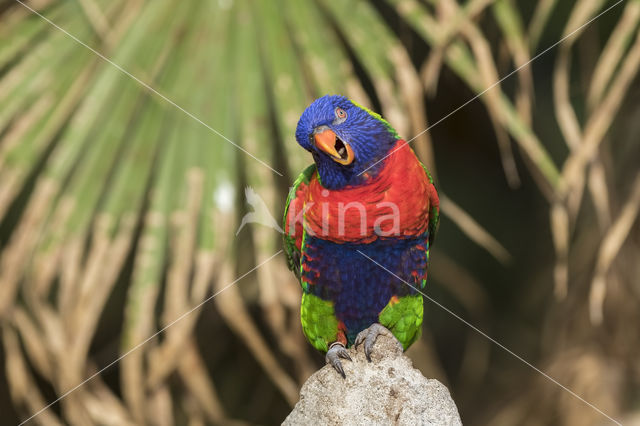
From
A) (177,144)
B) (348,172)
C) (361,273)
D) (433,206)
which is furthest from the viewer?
(177,144)

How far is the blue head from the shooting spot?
1.27 m

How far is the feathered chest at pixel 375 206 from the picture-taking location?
1.38 metres

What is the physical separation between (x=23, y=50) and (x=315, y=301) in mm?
1185

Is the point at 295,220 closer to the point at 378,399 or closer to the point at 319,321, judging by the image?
the point at 319,321

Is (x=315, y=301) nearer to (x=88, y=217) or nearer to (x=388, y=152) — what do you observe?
(x=388, y=152)

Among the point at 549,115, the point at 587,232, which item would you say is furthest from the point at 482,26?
the point at 587,232

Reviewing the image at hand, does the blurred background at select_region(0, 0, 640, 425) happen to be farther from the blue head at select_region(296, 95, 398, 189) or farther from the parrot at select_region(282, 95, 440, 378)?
the blue head at select_region(296, 95, 398, 189)

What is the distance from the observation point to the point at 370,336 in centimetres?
138

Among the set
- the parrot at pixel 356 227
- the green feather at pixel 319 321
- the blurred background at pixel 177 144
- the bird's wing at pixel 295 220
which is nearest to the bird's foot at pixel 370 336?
the parrot at pixel 356 227

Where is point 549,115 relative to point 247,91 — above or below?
above

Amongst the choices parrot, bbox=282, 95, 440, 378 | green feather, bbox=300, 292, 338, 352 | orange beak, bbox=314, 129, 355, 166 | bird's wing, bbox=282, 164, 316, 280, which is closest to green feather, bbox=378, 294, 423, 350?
parrot, bbox=282, 95, 440, 378

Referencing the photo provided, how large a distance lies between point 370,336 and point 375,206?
0.94 feet

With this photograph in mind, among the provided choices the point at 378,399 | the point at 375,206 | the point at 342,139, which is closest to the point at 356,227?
the point at 375,206

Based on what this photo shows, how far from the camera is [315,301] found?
5.07ft
